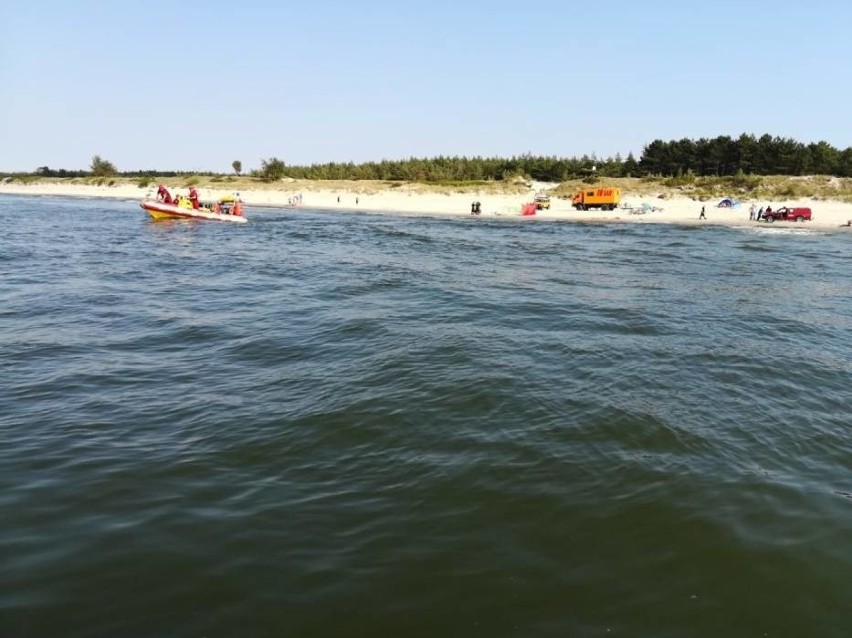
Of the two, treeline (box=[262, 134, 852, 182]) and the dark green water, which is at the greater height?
treeline (box=[262, 134, 852, 182])

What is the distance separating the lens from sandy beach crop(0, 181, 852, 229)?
53.3 meters

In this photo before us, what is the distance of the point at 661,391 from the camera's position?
9.20m

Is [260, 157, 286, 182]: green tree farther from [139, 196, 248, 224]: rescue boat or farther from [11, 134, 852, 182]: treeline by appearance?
[139, 196, 248, 224]: rescue boat

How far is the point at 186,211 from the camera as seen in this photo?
131ft

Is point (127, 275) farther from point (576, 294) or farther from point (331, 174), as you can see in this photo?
point (331, 174)

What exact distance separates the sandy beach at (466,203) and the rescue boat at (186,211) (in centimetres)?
1394

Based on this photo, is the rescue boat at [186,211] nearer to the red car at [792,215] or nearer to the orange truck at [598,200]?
the orange truck at [598,200]

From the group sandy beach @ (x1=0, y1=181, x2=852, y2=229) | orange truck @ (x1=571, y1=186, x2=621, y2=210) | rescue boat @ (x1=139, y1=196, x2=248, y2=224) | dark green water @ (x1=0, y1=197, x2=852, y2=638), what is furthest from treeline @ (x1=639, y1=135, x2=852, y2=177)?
dark green water @ (x1=0, y1=197, x2=852, y2=638)

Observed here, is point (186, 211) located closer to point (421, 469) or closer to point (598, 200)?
point (421, 469)

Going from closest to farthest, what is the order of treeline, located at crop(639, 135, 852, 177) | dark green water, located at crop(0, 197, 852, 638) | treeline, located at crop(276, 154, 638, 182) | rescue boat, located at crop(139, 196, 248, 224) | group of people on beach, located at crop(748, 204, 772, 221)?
dark green water, located at crop(0, 197, 852, 638), rescue boat, located at crop(139, 196, 248, 224), group of people on beach, located at crop(748, 204, 772, 221), treeline, located at crop(639, 135, 852, 177), treeline, located at crop(276, 154, 638, 182)

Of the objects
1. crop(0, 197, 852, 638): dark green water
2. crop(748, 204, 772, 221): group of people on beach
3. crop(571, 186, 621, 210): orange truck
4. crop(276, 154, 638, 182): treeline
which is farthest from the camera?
crop(276, 154, 638, 182): treeline

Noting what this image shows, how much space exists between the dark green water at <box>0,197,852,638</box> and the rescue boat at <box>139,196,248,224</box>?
2545 centimetres

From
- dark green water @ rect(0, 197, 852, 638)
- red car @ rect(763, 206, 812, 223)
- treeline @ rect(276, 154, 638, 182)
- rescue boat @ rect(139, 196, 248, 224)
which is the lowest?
dark green water @ rect(0, 197, 852, 638)

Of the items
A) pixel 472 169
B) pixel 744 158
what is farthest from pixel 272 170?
pixel 744 158
